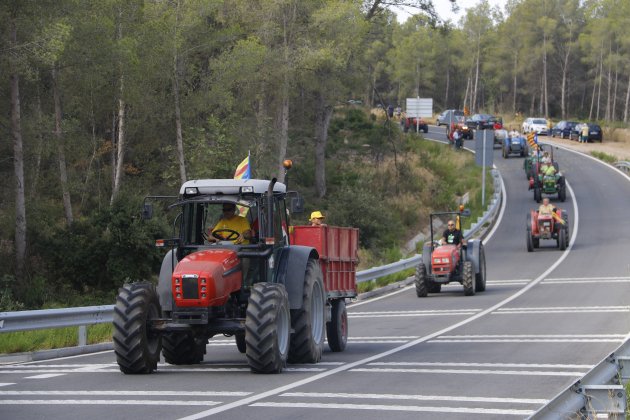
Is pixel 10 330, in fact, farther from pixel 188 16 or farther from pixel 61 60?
pixel 188 16

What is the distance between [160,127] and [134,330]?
32.3 m

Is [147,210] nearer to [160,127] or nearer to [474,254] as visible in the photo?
[474,254]

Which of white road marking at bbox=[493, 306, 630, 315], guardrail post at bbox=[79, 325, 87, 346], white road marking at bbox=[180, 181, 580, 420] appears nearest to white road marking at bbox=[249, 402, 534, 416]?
white road marking at bbox=[180, 181, 580, 420]

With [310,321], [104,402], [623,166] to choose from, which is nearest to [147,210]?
[310,321]

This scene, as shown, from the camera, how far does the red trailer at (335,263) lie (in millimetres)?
16016

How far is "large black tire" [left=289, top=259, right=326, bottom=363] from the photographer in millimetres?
14086

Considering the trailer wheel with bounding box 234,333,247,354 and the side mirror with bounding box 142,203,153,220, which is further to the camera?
the trailer wheel with bounding box 234,333,247,354

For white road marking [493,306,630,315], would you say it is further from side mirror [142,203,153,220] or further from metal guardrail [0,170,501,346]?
side mirror [142,203,153,220]

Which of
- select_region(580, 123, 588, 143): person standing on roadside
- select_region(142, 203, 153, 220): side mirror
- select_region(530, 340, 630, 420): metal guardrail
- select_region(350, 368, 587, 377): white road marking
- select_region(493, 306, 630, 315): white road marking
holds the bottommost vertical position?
select_region(493, 306, 630, 315): white road marking

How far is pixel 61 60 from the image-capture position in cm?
3638

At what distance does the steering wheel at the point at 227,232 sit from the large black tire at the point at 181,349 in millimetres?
1436

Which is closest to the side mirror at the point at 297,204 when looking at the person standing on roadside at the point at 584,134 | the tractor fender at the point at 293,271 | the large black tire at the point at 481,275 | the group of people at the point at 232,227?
the group of people at the point at 232,227

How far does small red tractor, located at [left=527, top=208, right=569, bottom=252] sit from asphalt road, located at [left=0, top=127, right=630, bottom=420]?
379 inches

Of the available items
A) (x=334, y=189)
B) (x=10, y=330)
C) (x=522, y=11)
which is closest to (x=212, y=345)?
(x=10, y=330)
